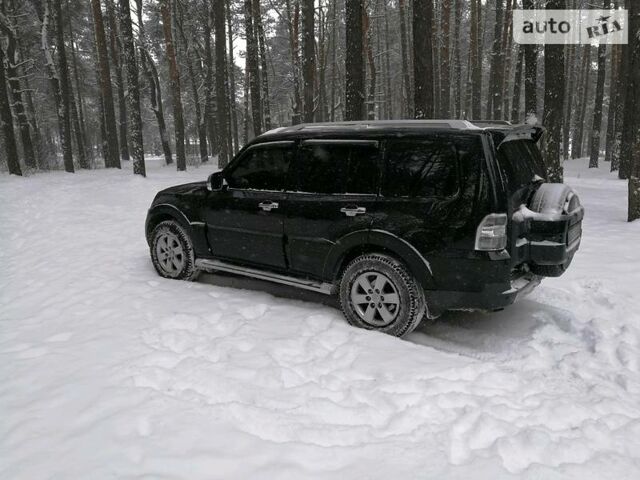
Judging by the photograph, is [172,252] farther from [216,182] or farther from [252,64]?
[252,64]

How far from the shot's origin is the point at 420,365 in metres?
3.92

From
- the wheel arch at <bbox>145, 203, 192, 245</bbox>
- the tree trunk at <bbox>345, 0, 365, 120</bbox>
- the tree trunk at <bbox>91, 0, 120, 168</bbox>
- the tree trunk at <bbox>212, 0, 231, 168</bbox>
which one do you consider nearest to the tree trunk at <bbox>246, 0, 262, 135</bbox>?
the tree trunk at <bbox>212, 0, 231, 168</bbox>

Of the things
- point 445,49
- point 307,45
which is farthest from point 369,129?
point 445,49

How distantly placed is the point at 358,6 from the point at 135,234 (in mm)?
6839

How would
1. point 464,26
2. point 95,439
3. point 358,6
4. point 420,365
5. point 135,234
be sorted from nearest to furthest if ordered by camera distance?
point 95,439
point 420,365
point 135,234
point 358,6
point 464,26

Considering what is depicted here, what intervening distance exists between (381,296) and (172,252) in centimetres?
301

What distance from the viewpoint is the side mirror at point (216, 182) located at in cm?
555

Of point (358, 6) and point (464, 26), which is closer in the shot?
point (358, 6)

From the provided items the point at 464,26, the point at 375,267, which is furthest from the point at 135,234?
the point at 464,26

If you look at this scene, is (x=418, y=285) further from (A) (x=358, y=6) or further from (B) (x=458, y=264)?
(A) (x=358, y=6)

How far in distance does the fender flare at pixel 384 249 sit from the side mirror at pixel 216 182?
169 centimetres

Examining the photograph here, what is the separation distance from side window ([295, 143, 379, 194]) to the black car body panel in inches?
0.4

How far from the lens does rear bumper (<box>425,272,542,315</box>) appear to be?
160 inches

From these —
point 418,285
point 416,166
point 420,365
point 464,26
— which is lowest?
point 420,365
